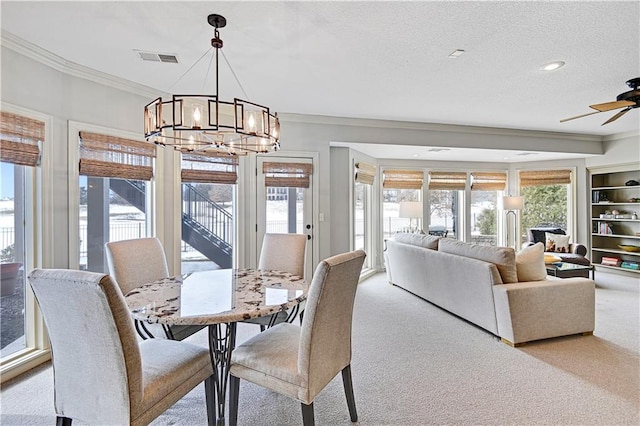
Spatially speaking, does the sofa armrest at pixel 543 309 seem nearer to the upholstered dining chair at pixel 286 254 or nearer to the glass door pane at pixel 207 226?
the upholstered dining chair at pixel 286 254

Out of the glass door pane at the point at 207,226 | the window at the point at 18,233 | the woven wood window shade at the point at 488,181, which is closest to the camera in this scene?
the window at the point at 18,233

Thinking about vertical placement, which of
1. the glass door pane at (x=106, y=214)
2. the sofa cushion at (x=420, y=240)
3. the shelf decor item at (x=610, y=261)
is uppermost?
the glass door pane at (x=106, y=214)

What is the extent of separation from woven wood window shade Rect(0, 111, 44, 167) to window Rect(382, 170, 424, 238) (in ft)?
17.0

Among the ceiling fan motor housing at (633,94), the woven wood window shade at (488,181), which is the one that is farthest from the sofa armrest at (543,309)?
the woven wood window shade at (488,181)

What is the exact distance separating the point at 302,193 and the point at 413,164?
296cm

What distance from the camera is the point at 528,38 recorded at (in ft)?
8.39

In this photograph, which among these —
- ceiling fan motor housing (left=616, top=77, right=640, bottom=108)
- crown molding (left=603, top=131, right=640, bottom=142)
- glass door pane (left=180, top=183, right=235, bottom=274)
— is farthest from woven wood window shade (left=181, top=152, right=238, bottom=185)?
crown molding (left=603, top=131, right=640, bottom=142)

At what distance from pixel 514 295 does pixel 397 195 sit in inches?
158

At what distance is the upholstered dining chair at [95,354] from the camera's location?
1.34m

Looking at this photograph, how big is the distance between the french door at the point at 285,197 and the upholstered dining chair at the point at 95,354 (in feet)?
10.0

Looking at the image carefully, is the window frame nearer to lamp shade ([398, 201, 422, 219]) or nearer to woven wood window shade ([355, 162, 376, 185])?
woven wood window shade ([355, 162, 376, 185])

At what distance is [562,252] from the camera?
232 inches

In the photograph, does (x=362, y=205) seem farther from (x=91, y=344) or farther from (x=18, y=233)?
(x=91, y=344)

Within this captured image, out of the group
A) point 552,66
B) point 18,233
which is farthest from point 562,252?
point 18,233
